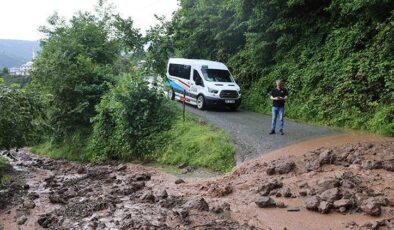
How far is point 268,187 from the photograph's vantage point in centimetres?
933

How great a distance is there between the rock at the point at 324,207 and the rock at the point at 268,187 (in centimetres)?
149

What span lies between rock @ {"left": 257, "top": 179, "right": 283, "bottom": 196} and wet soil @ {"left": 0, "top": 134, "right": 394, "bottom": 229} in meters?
0.03

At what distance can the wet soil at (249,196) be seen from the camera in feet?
25.9

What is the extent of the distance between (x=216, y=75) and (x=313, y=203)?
12.7 m

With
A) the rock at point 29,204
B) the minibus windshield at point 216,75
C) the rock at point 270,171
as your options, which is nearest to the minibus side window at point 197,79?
the minibus windshield at point 216,75

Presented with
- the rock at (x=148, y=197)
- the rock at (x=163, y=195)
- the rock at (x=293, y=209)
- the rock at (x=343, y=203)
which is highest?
the rock at (x=343, y=203)

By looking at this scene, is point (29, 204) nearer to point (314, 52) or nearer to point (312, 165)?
point (312, 165)

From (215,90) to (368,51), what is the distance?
6.81 m

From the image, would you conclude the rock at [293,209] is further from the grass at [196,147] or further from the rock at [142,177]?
the rock at [142,177]

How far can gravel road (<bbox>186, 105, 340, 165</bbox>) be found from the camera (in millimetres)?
12492

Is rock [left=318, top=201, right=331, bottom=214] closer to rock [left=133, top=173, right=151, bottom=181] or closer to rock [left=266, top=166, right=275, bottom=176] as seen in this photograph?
rock [left=266, top=166, right=275, bottom=176]

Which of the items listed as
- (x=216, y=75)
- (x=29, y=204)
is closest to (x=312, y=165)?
(x=29, y=204)

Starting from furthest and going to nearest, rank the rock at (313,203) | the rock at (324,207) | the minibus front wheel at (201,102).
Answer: the minibus front wheel at (201,102)
the rock at (313,203)
the rock at (324,207)

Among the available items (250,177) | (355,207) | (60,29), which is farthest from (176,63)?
(355,207)
